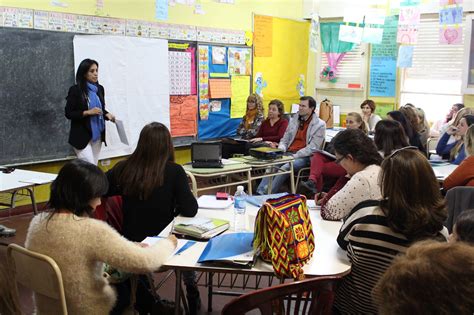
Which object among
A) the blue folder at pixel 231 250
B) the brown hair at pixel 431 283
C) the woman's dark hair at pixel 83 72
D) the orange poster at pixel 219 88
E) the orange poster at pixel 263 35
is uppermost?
the orange poster at pixel 263 35

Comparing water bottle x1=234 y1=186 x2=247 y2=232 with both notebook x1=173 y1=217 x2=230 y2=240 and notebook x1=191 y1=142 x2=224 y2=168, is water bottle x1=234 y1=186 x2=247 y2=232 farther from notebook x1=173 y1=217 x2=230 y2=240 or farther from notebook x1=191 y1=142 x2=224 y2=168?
notebook x1=191 y1=142 x2=224 y2=168

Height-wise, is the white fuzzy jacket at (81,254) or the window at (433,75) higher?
the window at (433,75)

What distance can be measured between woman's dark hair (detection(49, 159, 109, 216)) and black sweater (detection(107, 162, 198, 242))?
69 cm

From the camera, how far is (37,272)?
6.93ft

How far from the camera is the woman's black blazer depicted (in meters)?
5.32

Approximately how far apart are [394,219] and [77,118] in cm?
387

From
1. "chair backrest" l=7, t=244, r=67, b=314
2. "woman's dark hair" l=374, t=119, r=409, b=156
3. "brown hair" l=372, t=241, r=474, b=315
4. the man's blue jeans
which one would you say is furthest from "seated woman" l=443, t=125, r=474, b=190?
"brown hair" l=372, t=241, r=474, b=315

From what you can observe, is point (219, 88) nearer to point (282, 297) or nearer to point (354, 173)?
point (354, 173)

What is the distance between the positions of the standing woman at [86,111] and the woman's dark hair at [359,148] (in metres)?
3.03

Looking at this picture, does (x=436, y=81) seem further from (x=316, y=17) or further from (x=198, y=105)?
(x=198, y=105)

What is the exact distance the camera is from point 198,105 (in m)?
7.38

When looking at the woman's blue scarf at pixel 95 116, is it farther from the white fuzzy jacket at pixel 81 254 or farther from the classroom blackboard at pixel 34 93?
the white fuzzy jacket at pixel 81 254

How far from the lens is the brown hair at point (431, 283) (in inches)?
36.9

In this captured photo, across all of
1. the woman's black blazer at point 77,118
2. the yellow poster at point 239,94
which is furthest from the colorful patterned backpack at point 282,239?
the yellow poster at point 239,94
